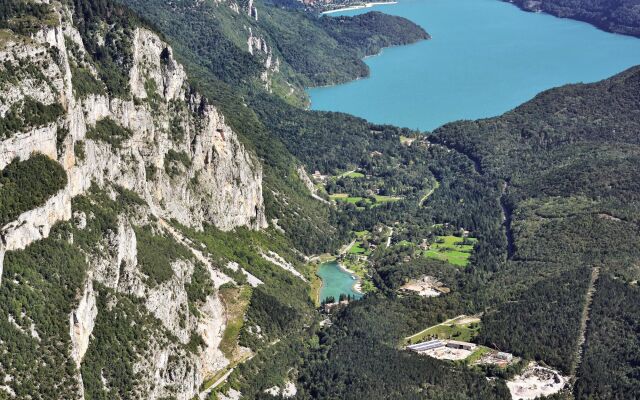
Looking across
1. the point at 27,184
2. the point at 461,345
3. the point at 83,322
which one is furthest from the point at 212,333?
the point at 27,184

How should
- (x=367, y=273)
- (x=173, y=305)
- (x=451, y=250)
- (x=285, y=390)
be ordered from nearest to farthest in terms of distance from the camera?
(x=173, y=305), (x=285, y=390), (x=367, y=273), (x=451, y=250)

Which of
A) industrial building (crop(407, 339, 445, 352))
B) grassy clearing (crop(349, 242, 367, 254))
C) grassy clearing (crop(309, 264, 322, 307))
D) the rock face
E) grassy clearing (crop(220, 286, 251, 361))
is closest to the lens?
the rock face

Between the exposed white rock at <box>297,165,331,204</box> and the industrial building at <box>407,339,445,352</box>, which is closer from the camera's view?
the industrial building at <box>407,339,445,352</box>

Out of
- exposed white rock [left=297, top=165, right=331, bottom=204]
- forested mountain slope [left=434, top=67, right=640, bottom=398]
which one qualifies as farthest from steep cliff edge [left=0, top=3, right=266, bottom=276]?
forested mountain slope [left=434, top=67, right=640, bottom=398]

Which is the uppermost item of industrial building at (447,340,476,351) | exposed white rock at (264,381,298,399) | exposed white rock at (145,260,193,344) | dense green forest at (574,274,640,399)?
exposed white rock at (145,260,193,344)

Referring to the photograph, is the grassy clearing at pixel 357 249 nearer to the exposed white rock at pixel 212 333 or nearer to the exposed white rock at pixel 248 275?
the exposed white rock at pixel 248 275

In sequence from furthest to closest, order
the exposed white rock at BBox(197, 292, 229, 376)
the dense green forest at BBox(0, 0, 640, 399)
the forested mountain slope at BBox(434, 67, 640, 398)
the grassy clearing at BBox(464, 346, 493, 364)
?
the forested mountain slope at BBox(434, 67, 640, 398), the grassy clearing at BBox(464, 346, 493, 364), the exposed white rock at BBox(197, 292, 229, 376), the dense green forest at BBox(0, 0, 640, 399)

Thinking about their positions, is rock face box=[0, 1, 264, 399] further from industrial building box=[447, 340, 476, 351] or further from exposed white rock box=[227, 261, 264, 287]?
industrial building box=[447, 340, 476, 351]

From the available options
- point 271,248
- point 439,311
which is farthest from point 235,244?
point 439,311

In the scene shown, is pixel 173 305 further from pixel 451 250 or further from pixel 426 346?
pixel 451 250
